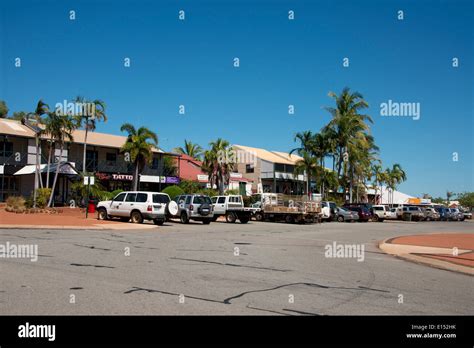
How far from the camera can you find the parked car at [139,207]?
27.4m

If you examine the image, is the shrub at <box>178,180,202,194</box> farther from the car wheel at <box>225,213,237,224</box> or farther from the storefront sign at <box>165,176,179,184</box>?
the car wheel at <box>225,213,237,224</box>

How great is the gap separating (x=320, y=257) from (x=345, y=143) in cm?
4231

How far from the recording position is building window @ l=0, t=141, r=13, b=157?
4112 centimetres

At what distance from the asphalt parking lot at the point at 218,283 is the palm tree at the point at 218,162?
A: 129 feet

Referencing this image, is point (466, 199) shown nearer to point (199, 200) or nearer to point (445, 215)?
point (445, 215)

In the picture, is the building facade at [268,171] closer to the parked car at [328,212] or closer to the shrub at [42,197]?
the parked car at [328,212]

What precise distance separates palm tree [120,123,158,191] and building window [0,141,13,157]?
31.1 ft

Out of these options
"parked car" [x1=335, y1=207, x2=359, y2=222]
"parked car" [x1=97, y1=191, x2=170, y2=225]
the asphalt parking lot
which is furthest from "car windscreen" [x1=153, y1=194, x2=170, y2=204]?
"parked car" [x1=335, y1=207, x2=359, y2=222]

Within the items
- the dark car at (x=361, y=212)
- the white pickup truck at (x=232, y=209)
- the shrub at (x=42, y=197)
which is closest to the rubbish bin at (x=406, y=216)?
the dark car at (x=361, y=212)

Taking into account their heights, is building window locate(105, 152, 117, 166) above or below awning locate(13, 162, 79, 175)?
above

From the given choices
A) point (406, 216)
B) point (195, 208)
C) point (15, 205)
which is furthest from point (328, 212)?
point (15, 205)

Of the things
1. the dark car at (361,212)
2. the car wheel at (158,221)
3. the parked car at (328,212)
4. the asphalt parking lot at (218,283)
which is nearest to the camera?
the asphalt parking lot at (218,283)

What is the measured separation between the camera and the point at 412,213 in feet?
176
